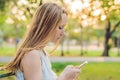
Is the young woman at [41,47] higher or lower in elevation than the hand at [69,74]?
higher

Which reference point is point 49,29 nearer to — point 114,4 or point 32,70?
point 32,70

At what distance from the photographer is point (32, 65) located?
2.31 metres

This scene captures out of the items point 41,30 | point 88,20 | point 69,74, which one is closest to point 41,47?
point 41,30

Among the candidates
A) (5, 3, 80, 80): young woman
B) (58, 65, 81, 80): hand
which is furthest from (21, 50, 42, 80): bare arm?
(58, 65, 81, 80): hand

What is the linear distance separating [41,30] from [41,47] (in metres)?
0.10

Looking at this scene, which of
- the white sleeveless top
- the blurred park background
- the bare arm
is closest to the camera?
the bare arm

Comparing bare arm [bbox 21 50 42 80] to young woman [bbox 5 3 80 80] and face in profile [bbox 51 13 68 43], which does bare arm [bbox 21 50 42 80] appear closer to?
young woman [bbox 5 3 80 80]

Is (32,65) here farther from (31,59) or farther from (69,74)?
(69,74)

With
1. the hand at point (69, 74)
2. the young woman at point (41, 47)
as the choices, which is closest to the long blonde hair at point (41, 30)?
the young woman at point (41, 47)

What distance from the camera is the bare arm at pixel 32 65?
2.31m

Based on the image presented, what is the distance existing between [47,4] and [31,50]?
0.33 m

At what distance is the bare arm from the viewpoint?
2314 mm

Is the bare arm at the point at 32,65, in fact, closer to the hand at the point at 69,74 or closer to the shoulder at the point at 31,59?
the shoulder at the point at 31,59

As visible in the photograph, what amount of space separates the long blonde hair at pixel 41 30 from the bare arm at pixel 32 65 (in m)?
0.04
